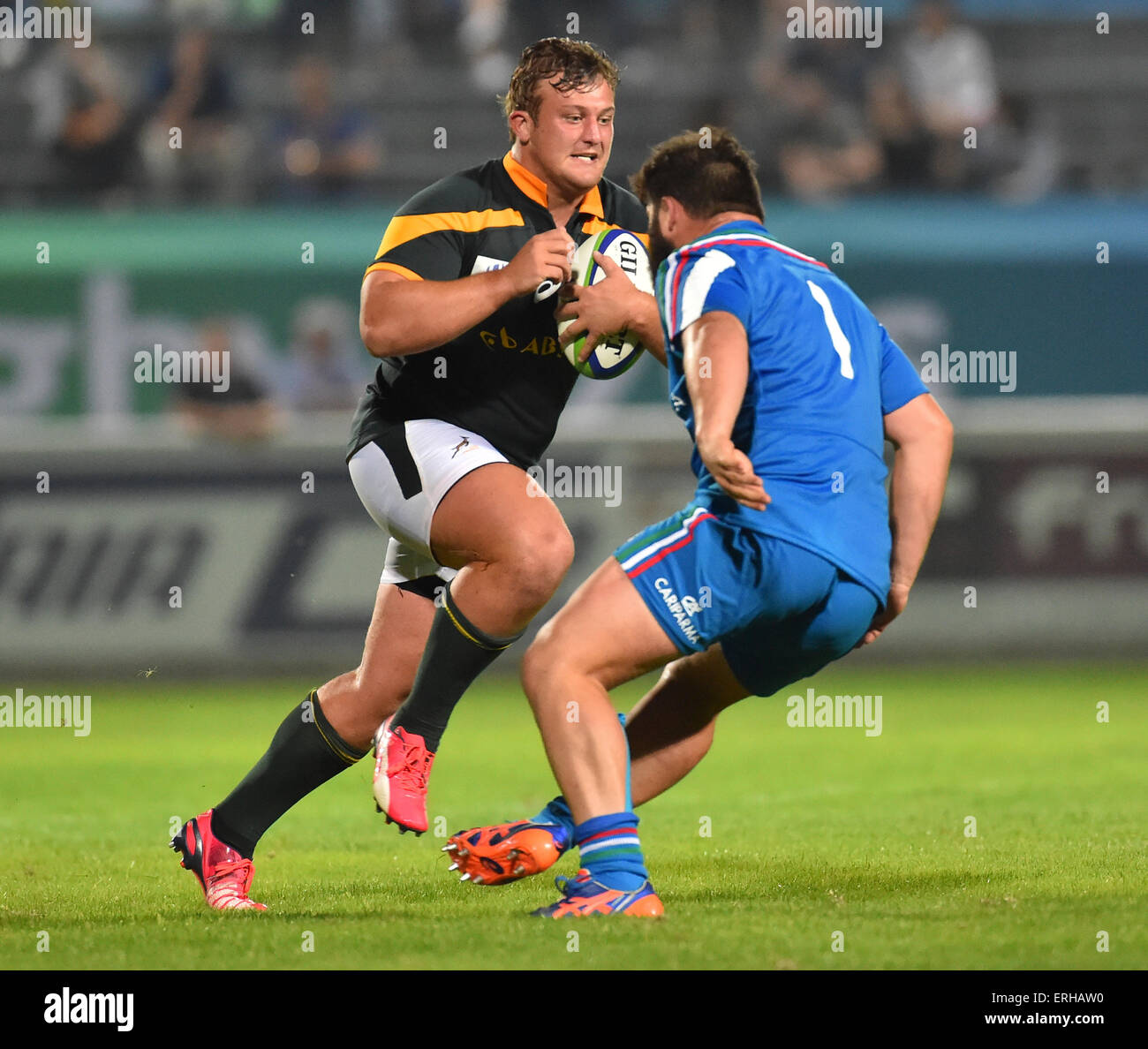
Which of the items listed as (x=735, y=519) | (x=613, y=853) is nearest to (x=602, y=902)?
(x=613, y=853)

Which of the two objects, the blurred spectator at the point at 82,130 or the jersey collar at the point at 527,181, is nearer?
the jersey collar at the point at 527,181

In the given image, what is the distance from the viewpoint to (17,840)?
6.81 metres

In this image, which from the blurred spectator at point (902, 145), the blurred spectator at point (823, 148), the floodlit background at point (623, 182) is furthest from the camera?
the blurred spectator at point (902, 145)

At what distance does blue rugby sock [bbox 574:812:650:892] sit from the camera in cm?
463

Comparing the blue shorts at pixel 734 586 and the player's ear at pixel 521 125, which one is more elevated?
the player's ear at pixel 521 125

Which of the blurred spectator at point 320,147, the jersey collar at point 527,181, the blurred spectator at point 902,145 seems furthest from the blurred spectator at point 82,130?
the jersey collar at point 527,181

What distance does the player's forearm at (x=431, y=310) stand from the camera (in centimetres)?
500

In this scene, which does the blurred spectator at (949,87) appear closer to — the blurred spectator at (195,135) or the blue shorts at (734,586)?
the blurred spectator at (195,135)


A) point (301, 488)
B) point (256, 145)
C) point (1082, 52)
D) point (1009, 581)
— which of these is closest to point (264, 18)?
point (256, 145)

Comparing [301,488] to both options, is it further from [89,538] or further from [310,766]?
[310,766]

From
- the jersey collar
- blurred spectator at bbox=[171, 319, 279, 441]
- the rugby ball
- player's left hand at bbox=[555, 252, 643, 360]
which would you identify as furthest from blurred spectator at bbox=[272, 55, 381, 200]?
player's left hand at bbox=[555, 252, 643, 360]

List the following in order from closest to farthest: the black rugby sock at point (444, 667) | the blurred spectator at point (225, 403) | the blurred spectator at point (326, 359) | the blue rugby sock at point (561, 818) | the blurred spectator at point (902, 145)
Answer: the blue rugby sock at point (561, 818)
the black rugby sock at point (444, 667)
the blurred spectator at point (225, 403)
the blurred spectator at point (326, 359)
the blurred spectator at point (902, 145)

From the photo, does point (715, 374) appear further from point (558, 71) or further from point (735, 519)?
point (558, 71)

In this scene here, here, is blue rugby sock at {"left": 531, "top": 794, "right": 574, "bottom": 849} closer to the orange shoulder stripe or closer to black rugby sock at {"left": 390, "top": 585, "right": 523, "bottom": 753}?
black rugby sock at {"left": 390, "top": 585, "right": 523, "bottom": 753}
